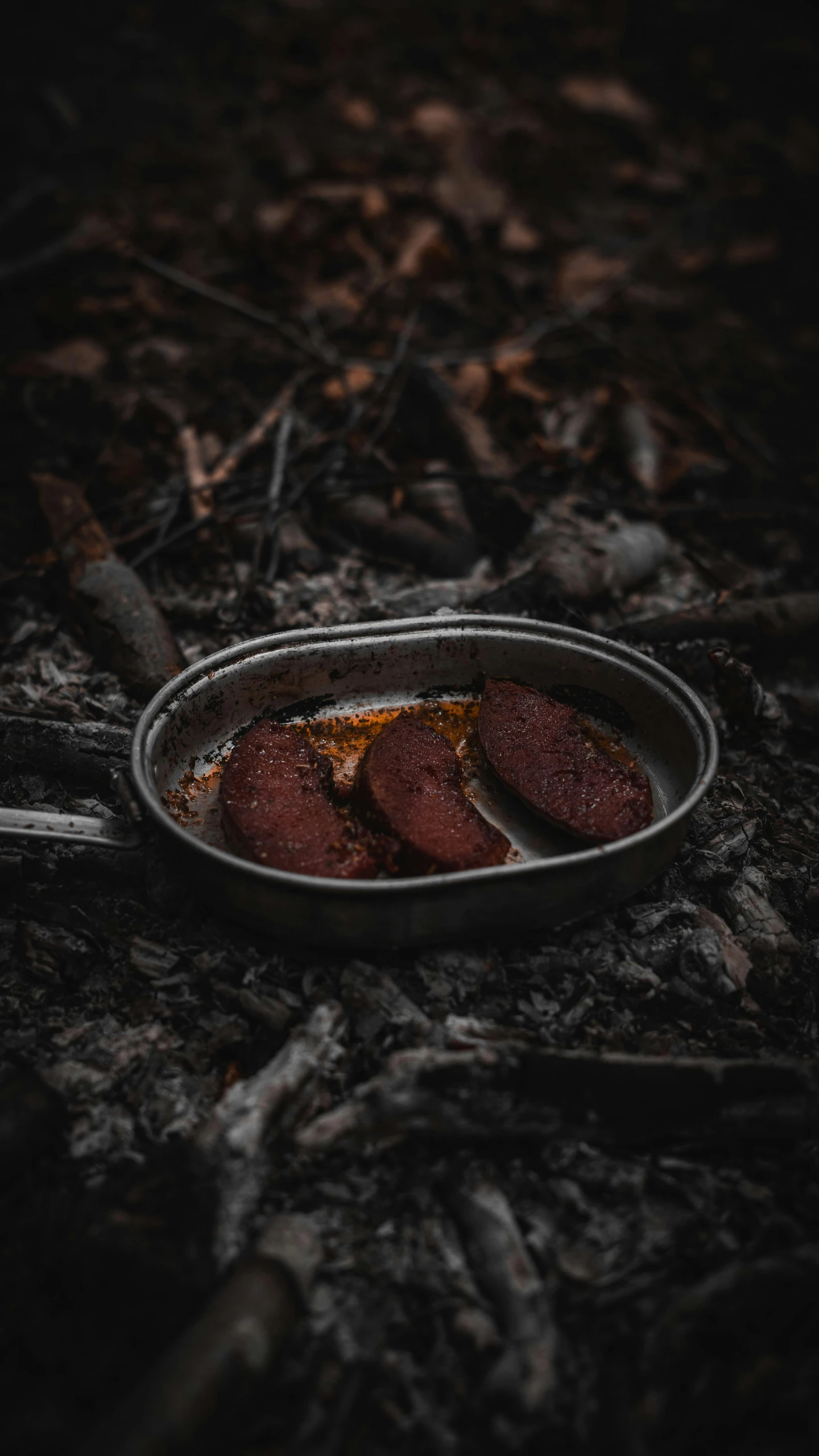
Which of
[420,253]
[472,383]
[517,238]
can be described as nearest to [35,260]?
[420,253]

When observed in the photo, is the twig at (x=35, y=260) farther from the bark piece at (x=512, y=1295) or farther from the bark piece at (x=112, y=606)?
the bark piece at (x=512, y=1295)

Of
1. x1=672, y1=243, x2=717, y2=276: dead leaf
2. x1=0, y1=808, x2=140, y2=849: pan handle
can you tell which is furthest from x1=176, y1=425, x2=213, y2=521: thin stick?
x1=672, y1=243, x2=717, y2=276: dead leaf

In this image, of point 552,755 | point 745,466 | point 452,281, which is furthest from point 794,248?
point 552,755

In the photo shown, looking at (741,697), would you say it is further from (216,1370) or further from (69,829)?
(216,1370)

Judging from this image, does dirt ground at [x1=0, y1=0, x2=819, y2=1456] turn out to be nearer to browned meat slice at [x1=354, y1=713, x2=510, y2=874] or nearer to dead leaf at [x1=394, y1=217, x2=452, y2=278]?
dead leaf at [x1=394, y1=217, x2=452, y2=278]

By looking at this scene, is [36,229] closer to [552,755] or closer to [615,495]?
[615,495]
